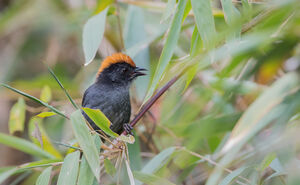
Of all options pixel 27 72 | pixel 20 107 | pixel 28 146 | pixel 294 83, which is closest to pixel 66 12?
pixel 27 72

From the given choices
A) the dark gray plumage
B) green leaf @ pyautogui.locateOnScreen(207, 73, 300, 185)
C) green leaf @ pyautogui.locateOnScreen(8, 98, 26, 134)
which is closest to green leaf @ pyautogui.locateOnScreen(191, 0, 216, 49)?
green leaf @ pyautogui.locateOnScreen(207, 73, 300, 185)

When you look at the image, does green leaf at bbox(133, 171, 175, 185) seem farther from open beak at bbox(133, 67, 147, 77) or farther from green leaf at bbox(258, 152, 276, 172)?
open beak at bbox(133, 67, 147, 77)

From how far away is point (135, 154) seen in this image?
9.77ft

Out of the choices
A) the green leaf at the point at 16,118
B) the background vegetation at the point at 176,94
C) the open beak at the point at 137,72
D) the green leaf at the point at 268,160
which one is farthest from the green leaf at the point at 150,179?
the open beak at the point at 137,72

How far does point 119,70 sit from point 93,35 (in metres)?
0.81

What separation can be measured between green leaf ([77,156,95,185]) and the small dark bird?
3.72 ft

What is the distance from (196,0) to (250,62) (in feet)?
2.12

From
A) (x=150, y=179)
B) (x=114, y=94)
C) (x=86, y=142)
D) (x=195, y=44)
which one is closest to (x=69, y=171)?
(x=86, y=142)

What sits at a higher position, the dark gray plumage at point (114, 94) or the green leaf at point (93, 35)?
the green leaf at point (93, 35)

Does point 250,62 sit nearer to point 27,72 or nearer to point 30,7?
point 30,7

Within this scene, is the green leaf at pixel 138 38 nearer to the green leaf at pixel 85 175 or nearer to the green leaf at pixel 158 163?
the green leaf at pixel 158 163

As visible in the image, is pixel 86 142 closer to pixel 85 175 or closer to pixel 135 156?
pixel 85 175

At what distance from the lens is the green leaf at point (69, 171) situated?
1.97m

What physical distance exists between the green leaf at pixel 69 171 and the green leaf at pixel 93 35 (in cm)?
57
